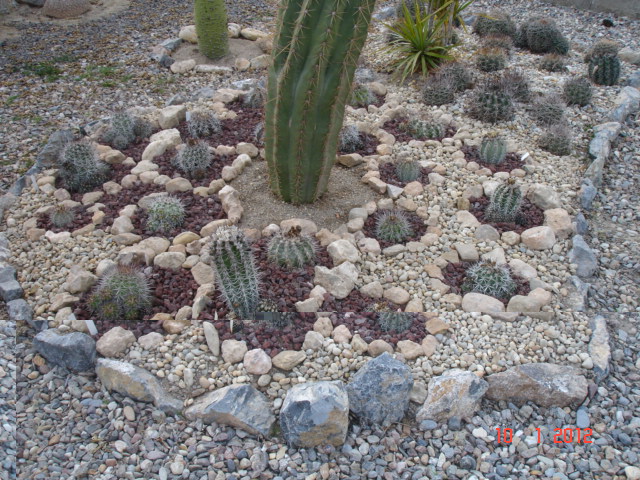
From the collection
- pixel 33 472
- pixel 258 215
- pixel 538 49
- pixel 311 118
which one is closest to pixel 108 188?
pixel 258 215

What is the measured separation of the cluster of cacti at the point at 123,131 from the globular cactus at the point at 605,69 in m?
4.87

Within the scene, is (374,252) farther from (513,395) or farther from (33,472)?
(33,472)

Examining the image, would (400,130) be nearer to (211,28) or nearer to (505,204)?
(505,204)

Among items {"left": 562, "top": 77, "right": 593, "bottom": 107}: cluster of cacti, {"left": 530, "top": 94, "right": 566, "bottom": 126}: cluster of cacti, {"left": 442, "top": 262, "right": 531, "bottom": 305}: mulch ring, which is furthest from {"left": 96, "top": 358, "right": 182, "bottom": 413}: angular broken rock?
{"left": 562, "top": 77, "right": 593, "bottom": 107}: cluster of cacti

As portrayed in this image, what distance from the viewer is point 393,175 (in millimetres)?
4820

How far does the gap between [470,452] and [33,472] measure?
1946 millimetres

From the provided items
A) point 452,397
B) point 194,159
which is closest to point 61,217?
point 194,159

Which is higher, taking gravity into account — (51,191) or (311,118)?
(311,118)

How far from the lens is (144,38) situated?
7539mm

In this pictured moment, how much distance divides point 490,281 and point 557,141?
2.25 m

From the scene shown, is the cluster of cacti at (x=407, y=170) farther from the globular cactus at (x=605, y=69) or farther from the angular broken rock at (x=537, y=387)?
the globular cactus at (x=605, y=69)

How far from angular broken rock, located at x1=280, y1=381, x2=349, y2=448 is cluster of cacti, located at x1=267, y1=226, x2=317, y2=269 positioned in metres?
1.12

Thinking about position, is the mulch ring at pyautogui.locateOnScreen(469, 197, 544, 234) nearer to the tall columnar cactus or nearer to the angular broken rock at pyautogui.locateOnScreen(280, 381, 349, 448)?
the angular broken rock at pyautogui.locateOnScreen(280, 381, 349, 448)

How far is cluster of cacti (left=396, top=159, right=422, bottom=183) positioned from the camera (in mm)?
4711
